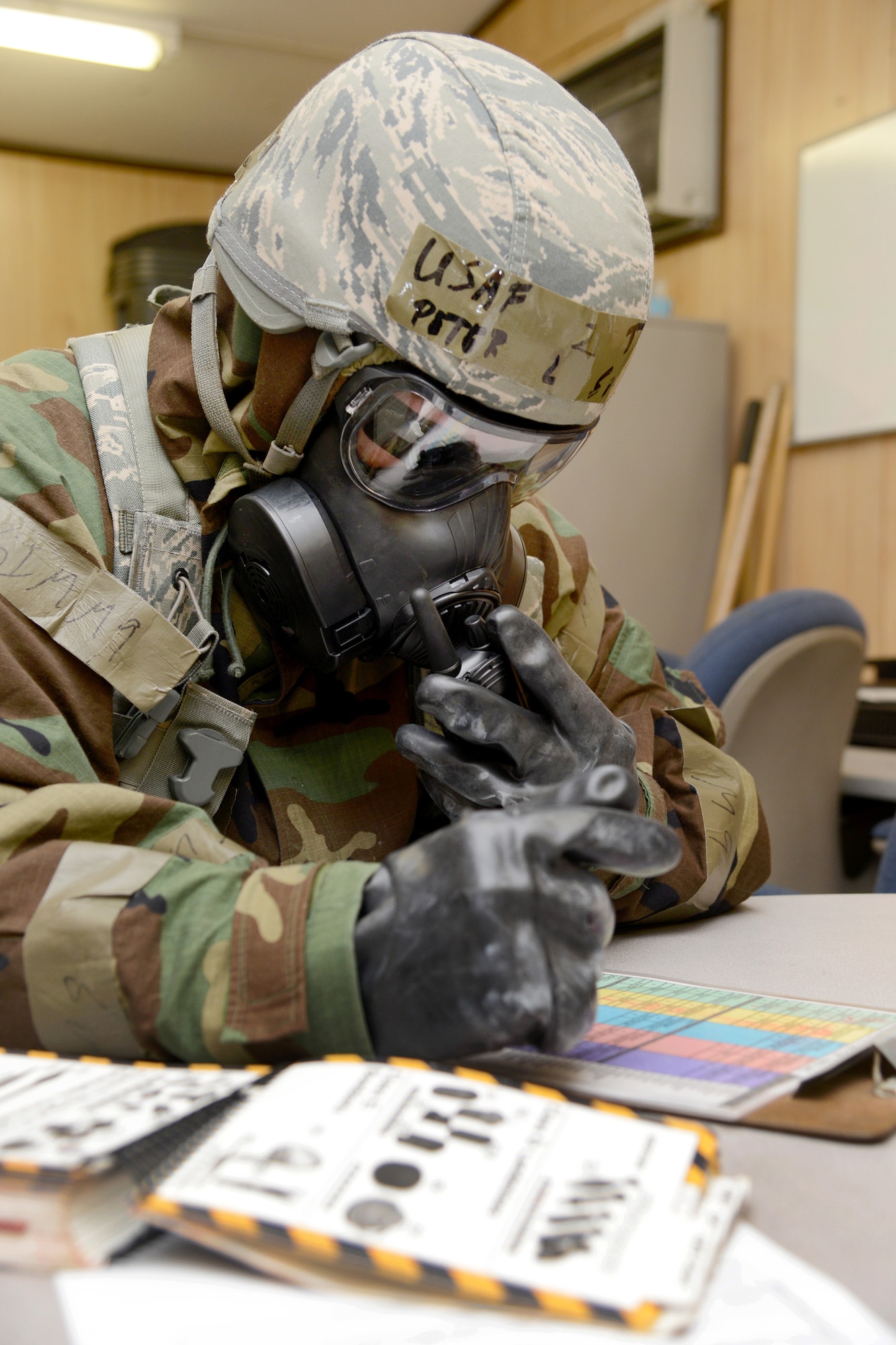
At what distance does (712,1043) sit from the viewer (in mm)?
652

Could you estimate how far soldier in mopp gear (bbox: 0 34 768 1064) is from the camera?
0.68m

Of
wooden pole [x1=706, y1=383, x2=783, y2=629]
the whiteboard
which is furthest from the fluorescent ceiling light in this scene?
wooden pole [x1=706, y1=383, x2=783, y2=629]

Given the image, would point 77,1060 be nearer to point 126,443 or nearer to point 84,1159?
point 84,1159

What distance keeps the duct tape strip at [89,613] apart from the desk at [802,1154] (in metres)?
0.42

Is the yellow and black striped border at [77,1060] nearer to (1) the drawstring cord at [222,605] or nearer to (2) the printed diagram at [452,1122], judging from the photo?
(2) the printed diagram at [452,1122]

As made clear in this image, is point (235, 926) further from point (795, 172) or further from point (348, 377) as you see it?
point (795, 172)

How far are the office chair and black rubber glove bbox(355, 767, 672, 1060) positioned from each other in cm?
122

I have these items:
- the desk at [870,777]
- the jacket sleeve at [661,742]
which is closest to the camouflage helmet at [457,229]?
the jacket sleeve at [661,742]

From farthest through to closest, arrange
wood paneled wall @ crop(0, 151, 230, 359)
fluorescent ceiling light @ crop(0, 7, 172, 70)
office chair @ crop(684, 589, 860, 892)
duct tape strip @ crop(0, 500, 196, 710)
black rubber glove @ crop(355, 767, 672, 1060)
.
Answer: wood paneled wall @ crop(0, 151, 230, 359) < fluorescent ceiling light @ crop(0, 7, 172, 70) < office chair @ crop(684, 589, 860, 892) < duct tape strip @ crop(0, 500, 196, 710) < black rubber glove @ crop(355, 767, 672, 1060)

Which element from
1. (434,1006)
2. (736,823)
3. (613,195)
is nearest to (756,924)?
(736,823)

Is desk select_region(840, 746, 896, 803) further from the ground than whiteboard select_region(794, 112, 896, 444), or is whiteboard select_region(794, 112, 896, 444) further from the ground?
whiteboard select_region(794, 112, 896, 444)

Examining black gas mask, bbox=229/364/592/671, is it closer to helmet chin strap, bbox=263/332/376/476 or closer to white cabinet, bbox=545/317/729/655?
helmet chin strap, bbox=263/332/376/476

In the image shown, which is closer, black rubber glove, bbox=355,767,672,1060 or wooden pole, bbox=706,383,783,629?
black rubber glove, bbox=355,767,672,1060

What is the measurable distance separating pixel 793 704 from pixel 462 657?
3.59 feet
